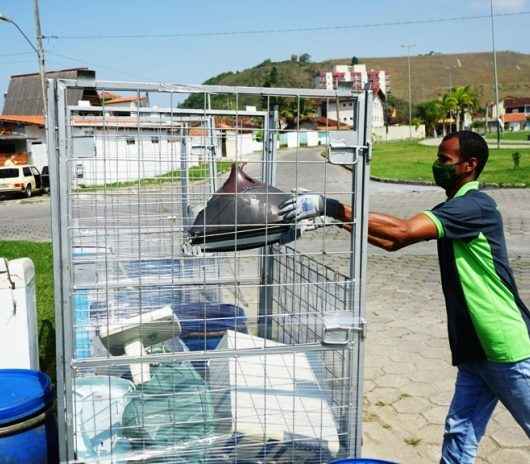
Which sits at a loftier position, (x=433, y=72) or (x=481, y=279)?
(x=433, y=72)

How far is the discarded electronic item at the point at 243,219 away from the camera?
2.64 metres

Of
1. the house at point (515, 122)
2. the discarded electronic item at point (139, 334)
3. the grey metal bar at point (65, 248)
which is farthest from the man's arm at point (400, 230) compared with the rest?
the house at point (515, 122)

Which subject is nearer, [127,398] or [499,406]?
[127,398]

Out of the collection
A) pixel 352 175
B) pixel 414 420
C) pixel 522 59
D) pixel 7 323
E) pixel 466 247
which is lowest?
pixel 414 420

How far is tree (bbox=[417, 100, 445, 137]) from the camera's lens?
294ft

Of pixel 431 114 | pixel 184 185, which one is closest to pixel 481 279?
pixel 184 185

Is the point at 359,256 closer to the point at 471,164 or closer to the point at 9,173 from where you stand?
the point at 471,164

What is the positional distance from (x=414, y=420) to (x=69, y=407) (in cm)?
232

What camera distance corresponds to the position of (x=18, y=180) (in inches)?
907

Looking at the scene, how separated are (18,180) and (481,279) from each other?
22.9m

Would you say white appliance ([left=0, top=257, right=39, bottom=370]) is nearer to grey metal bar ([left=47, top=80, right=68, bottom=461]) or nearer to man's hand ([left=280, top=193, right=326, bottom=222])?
grey metal bar ([left=47, top=80, right=68, bottom=461])

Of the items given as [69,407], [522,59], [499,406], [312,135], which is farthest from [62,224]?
[522,59]

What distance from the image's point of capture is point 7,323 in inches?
131

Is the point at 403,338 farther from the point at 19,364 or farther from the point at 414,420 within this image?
the point at 19,364
